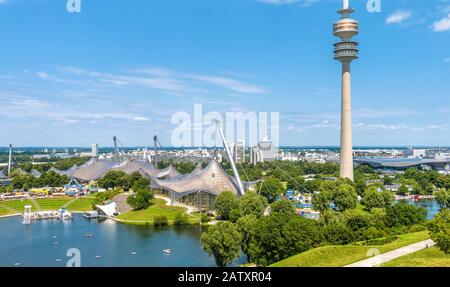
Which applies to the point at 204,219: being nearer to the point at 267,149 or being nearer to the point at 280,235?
the point at 280,235

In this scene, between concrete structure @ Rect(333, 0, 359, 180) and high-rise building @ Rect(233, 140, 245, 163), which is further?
high-rise building @ Rect(233, 140, 245, 163)

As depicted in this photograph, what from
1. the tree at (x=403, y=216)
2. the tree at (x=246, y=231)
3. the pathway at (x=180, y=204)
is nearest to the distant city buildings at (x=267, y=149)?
the pathway at (x=180, y=204)

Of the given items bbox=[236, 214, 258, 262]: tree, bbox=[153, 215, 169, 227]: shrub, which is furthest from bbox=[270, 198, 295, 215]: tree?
bbox=[153, 215, 169, 227]: shrub

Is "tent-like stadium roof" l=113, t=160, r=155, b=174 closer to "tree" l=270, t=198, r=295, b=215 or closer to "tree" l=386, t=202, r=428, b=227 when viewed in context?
"tree" l=270, t=198, r=295, b=215

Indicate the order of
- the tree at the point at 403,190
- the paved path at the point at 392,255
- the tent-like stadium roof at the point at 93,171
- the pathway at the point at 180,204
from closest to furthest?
the paved path at the point at 392,255, the pathway at the point at 180,204, the tree at the point at 403,190, the tent-like stadium roof at the point at 93,171

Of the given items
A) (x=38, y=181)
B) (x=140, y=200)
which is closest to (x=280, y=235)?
(x=140, y=200)

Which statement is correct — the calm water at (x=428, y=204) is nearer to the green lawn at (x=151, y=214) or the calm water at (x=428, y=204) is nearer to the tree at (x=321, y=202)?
the tree at (x=321, y=202)
